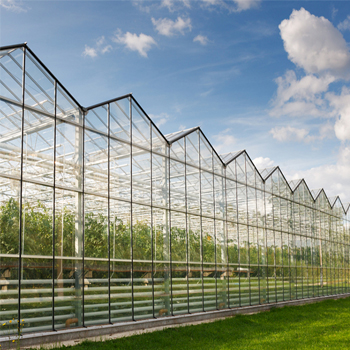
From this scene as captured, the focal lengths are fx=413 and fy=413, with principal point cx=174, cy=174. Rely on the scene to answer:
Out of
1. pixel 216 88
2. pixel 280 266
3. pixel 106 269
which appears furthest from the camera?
pixel 280 266

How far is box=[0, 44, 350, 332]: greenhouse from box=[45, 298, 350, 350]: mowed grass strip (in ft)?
5.96

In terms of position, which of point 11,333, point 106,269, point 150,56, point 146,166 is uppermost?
point 150,56

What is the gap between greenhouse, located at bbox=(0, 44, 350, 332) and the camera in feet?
42.9

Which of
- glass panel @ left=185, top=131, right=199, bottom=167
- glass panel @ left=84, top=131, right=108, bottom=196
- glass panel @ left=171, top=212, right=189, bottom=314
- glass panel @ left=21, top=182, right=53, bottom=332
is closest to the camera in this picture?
glass panel @ left=21, top=182, right=53, bottom=332

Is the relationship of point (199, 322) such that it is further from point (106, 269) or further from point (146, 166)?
point (146, 166)

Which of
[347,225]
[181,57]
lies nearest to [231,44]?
[181,57]

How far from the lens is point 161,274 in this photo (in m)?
18.2

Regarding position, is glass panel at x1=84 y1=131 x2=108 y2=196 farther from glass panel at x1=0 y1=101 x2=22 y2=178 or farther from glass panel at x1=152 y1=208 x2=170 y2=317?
glass panel at x1=152 y1=208 x2=170 y2=317

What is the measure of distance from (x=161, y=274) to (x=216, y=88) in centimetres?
1190

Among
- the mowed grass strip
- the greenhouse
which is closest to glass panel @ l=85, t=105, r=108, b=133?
the greenhouse

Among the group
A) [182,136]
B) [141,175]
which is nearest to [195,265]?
[141,175]

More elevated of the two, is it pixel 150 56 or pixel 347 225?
pixel 150 56

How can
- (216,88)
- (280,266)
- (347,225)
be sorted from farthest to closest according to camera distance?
(347,225)
(280,266)
(216,88)

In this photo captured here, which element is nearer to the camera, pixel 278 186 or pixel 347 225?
pixel 278 186
